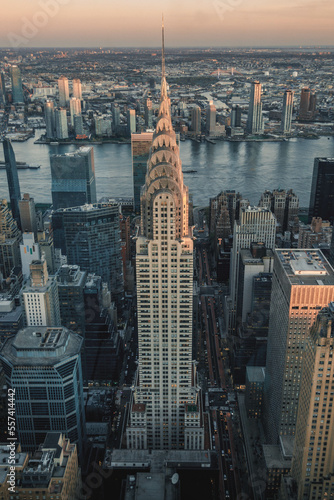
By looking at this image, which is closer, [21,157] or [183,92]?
[21,157]

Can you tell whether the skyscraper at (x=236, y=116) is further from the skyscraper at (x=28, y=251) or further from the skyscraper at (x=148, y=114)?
the skyscraper at (x=28, y=251)

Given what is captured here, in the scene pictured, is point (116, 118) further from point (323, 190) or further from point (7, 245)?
point (7, 245)

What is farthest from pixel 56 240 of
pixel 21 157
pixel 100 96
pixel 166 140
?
pixel 100 96

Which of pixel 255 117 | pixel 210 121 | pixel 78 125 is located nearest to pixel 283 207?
pixel 210 121

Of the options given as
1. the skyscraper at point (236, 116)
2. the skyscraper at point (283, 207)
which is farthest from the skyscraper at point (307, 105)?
the skyscraper at point (283, 207)

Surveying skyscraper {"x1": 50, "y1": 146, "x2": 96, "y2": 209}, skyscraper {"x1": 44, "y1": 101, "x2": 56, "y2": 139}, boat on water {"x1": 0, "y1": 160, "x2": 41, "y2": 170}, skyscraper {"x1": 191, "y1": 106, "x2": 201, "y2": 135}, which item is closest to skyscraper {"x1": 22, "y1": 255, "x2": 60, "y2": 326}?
skyscraper {"x1": 50, "y1": 146, "x2": 96, "y2": 209}

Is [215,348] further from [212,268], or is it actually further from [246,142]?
[246,142]

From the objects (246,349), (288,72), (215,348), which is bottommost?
(215,348)
